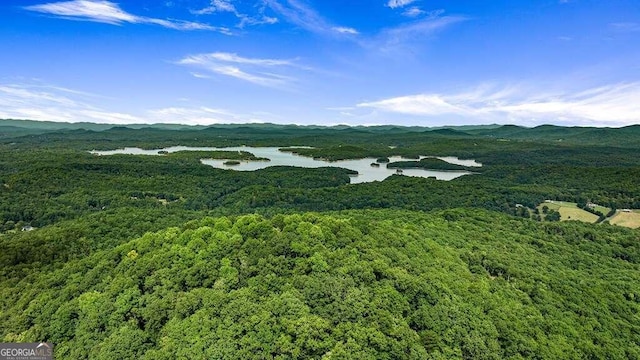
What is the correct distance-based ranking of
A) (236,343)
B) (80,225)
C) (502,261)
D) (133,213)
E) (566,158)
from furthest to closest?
1. (566,158)
2. (133,213)
3. (80,225)
4. (502,261)
5. (236,343)

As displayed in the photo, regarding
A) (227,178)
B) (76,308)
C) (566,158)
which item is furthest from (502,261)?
(566,158)

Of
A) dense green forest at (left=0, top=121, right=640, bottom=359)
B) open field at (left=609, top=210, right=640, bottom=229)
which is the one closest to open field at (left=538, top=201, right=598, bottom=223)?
open field at (left=609, top=210, right=640, bottom=229)

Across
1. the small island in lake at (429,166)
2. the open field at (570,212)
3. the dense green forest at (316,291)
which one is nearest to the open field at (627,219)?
the open field at (570,212)

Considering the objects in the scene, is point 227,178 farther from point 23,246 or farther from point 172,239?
point 172,239

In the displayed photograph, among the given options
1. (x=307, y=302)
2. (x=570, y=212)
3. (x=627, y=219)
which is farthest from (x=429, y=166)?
(x=307, y=302)

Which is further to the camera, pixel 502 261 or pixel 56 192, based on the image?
pixel 56 192

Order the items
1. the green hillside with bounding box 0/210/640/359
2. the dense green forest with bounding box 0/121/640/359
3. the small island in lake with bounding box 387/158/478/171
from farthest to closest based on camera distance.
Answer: the small island in lake with bounding box 387/158/478/171, the dense green forest with bounding box 0/121/640/359, the green hillside with bounding box 0/210/640/359

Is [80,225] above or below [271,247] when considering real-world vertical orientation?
below

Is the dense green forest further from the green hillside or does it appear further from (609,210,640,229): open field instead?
(609,210,640,229): open field
